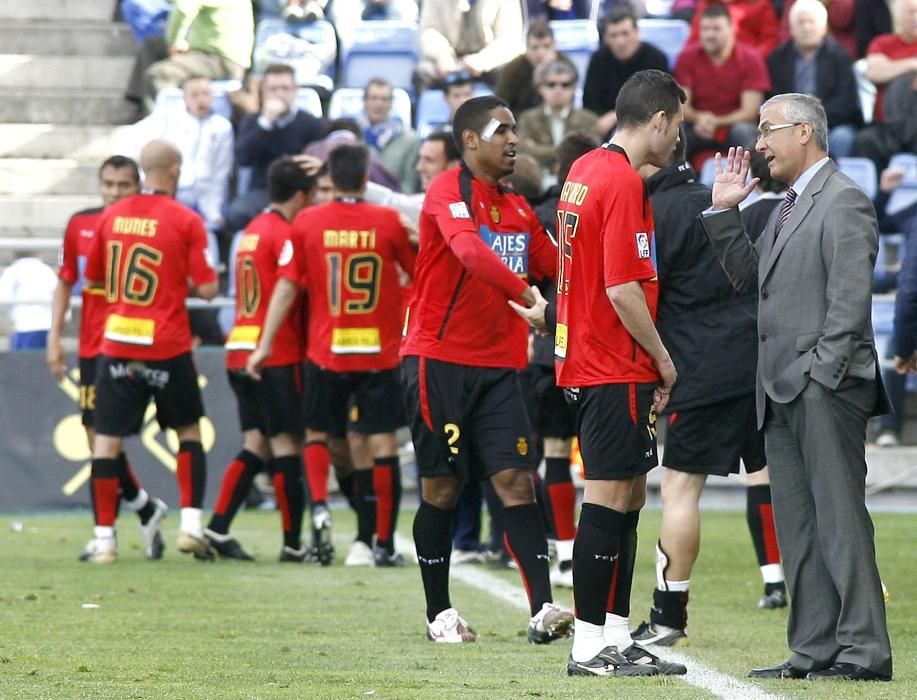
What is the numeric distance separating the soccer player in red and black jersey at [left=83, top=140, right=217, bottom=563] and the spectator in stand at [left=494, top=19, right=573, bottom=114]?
6692mm

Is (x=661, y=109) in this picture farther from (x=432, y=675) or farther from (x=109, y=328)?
(x=109, y=328)

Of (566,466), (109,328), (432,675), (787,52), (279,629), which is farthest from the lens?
(787,52)

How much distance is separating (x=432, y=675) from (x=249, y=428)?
5542mm

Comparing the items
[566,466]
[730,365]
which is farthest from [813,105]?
[566,466]

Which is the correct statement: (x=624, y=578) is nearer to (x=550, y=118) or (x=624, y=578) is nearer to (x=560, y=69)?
(x=550, y=118)

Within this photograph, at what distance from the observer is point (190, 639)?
7699mm

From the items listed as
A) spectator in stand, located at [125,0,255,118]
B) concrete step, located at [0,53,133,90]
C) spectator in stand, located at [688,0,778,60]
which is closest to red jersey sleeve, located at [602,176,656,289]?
spectator in stand, located at [688,0,778,60]

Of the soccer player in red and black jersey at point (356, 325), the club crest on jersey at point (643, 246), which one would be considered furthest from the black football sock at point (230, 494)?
the club crest on jersey at point (643, 246)

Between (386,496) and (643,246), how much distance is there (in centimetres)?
493

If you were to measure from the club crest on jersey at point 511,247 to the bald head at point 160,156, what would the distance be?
13.2 feet

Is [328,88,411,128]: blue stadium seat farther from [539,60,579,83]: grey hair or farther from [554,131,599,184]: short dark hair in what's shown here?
[554,131,599,184]: short dark hair

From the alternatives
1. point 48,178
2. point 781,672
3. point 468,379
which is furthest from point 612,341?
point 48,178

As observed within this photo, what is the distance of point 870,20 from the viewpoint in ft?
61.5

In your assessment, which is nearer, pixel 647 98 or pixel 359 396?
pixel 647 98
